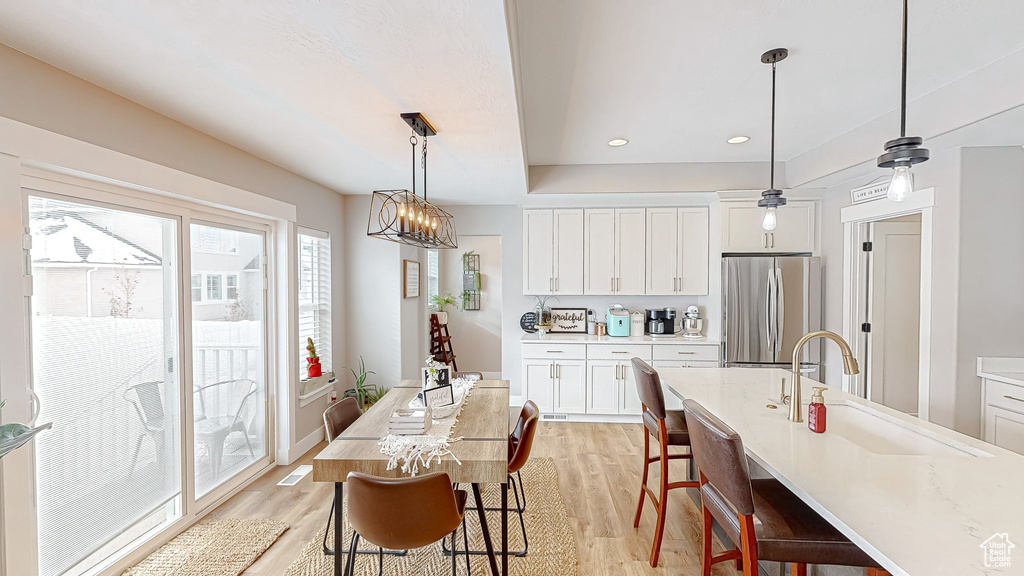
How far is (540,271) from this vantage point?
14.9ft

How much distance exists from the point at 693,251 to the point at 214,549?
4.51m

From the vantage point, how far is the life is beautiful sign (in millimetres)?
4812

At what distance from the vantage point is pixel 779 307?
3822 mm

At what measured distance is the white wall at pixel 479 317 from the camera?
20.9 feet

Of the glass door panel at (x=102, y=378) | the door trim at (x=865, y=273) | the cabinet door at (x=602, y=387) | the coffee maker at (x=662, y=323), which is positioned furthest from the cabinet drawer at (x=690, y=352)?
the glass door panel at (x=102, y=378)

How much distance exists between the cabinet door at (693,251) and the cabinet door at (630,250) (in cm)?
37

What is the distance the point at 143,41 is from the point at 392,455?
1819 mm

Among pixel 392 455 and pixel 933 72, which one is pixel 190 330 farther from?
pixel 933 72

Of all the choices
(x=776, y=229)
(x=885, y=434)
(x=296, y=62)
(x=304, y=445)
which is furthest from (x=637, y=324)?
(x=296, y=62)

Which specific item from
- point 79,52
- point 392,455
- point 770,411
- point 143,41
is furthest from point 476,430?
point 79,52

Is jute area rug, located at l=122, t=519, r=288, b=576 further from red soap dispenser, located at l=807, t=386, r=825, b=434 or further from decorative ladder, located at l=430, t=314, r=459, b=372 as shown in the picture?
decorative ladder, located at l=430, t=314, r=459, b=372

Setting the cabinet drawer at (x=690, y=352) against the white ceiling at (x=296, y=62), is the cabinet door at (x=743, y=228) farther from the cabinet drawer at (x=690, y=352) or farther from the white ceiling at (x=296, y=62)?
the white ceiling at (x=296, y=62)

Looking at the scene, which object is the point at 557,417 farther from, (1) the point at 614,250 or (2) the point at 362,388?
(2) the point at 362,388

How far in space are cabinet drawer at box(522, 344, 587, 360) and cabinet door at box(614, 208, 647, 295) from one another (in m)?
0.76
